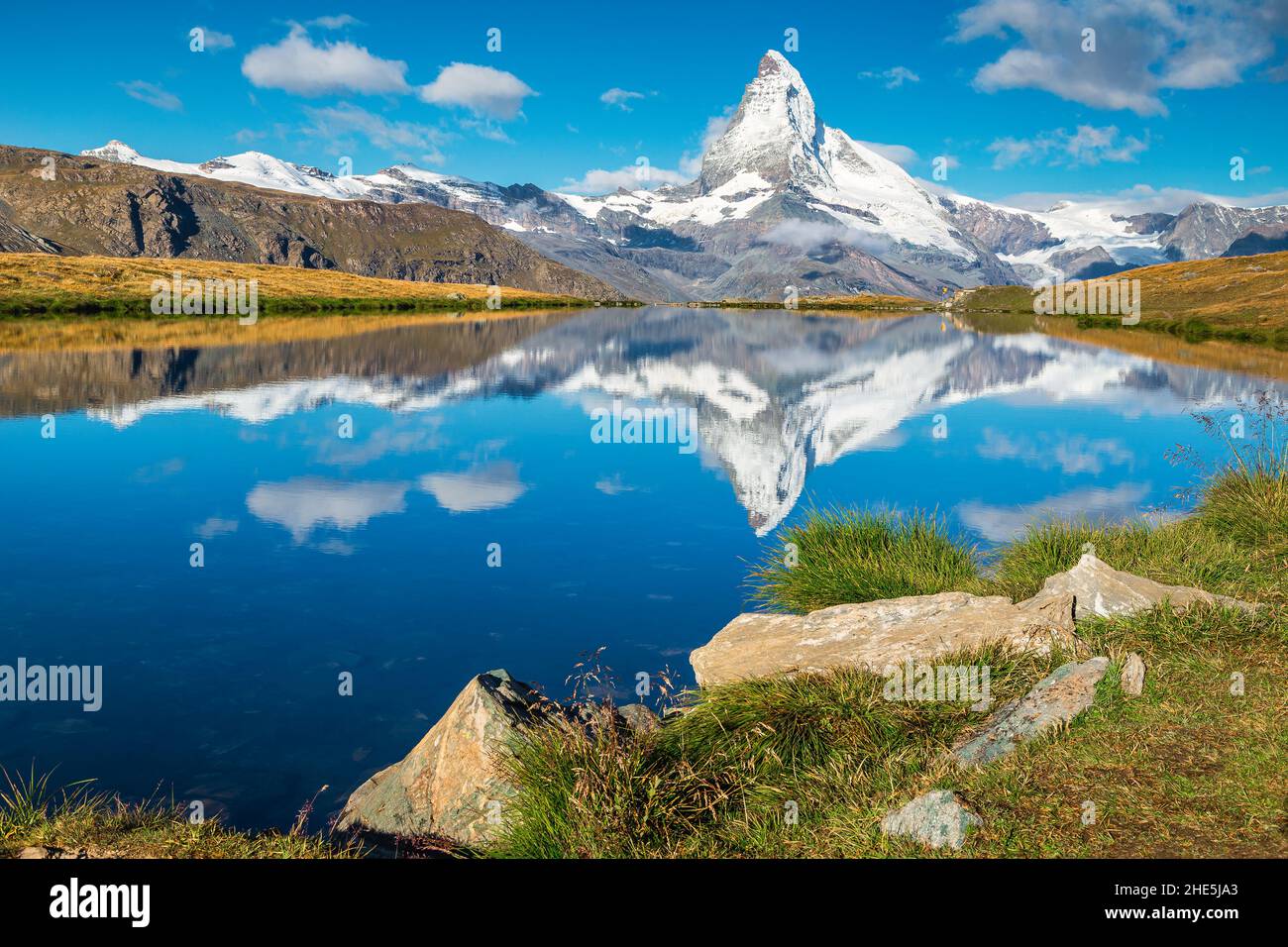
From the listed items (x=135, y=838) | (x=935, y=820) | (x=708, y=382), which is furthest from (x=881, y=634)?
(x=708, y=382)

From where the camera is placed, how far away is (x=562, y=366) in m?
75.2

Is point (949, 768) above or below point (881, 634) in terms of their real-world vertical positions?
below

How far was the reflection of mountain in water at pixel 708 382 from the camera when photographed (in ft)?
139

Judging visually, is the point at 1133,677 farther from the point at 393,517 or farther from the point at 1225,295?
the point at 1225,295

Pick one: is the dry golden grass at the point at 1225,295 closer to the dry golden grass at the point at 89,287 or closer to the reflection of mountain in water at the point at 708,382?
the reflection of mountain in water at the point at 708,382

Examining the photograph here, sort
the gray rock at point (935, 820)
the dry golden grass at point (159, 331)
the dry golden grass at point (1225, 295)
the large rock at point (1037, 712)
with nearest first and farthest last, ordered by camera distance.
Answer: the gray rock at point (935, 820) → the large rock at point (1037, 712) → the dry golden grass at point (159, 331) → the dry golden grass at point (1225, 295)

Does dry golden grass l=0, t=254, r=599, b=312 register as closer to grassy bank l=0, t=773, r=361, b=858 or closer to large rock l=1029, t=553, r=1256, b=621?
grassy bank l=0, t=773, r=361, b=858

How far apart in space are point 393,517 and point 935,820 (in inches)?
830

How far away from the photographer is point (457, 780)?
33.7ft

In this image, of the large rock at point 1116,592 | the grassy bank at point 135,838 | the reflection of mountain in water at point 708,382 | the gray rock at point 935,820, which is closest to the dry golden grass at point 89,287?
the reflection of mountain in water at point 708,382

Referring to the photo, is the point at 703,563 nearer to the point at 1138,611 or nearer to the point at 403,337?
the point at 1138,611

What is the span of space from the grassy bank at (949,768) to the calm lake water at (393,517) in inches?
194

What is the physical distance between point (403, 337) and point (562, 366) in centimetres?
3552

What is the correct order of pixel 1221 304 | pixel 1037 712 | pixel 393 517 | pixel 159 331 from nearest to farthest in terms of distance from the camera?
pixel 1037 712 < pixel 393 517 < pixel 159 331 < pixel 1221 304
